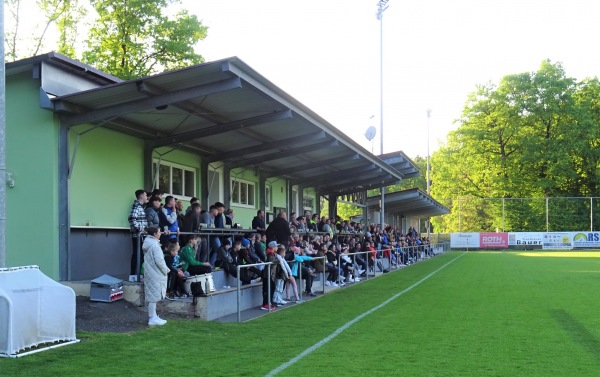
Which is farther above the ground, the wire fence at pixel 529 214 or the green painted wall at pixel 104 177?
the green painted wall at pixel 104 177

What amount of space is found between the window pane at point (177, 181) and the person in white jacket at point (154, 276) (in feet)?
21.0

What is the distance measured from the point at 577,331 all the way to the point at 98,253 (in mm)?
8741

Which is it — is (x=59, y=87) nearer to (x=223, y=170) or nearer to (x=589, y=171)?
(x=223, y=170)

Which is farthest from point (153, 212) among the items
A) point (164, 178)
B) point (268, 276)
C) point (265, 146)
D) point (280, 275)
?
point (265, 146)

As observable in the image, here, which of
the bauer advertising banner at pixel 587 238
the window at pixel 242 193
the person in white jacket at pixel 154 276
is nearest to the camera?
the person in white jacket at pixel 154 276

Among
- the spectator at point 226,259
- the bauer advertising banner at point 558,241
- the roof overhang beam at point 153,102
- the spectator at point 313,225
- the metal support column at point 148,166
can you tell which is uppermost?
the roof overhang beam at point 153,102

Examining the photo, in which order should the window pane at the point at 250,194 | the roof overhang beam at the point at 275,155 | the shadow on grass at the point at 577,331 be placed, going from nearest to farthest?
the shadow on grass at the point at 577,331 < the roof overhang beam at the point at 275,155 < the window pane at the point at 250,194

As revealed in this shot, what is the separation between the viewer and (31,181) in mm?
11766

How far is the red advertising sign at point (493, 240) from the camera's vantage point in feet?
171

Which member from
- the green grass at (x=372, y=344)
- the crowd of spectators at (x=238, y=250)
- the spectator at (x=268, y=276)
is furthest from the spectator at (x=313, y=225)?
the spectator at (x=268, y=276)

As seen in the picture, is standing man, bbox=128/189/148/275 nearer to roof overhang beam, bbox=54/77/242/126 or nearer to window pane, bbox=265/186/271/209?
roof overhang beam, bbox=54/77/242/126

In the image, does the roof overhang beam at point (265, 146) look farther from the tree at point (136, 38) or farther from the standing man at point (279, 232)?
the tree at point (136, 38)

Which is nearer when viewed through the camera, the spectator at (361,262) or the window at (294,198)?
the spectator at (361,262)

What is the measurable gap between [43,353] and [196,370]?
6.78 feet
